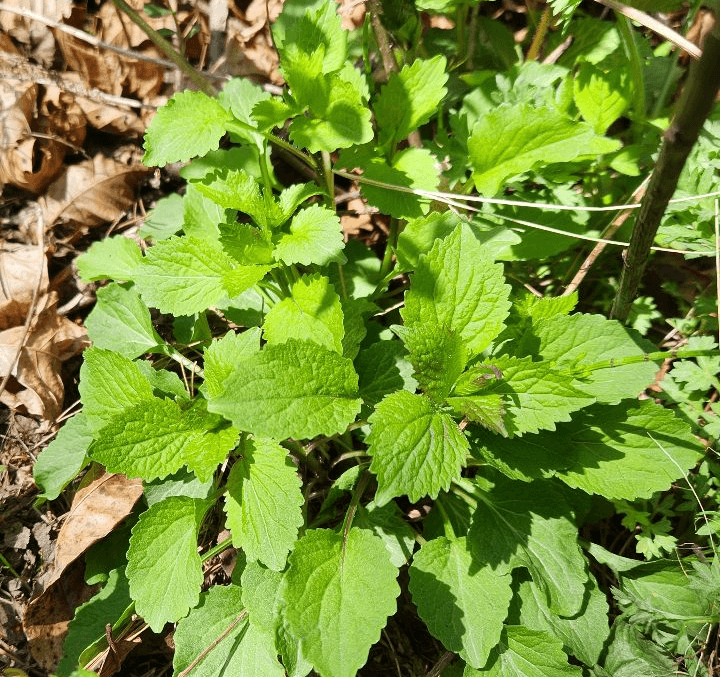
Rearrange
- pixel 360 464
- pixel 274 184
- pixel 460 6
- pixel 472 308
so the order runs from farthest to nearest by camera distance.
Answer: pixel 460 6, pixel 274 184, pixel 360 464, pixel 472 308

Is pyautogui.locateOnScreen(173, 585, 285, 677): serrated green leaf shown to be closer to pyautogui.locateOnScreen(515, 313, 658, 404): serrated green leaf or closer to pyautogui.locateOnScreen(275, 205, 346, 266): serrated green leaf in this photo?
pyautogui.locateOnScreen(275, 205, 346, 266): serrated green leaf

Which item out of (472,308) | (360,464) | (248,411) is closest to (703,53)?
(472,308)

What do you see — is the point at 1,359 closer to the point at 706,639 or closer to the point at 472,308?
the point at 472,308

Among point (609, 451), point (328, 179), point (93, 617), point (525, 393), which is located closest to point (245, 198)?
point (328, 179)

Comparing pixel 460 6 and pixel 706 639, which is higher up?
pixel 460 6

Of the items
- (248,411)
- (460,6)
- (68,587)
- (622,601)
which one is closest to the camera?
(248,411)

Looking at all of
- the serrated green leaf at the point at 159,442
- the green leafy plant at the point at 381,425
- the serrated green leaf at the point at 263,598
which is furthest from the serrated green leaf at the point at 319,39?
the serrated green leaf at the point at 263,598

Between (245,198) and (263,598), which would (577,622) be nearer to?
(263,598)

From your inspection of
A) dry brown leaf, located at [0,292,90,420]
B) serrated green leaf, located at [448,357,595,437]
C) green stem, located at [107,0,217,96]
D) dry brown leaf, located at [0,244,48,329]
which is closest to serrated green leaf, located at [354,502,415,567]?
serrated green leaf, located at [448,357,595,437]
